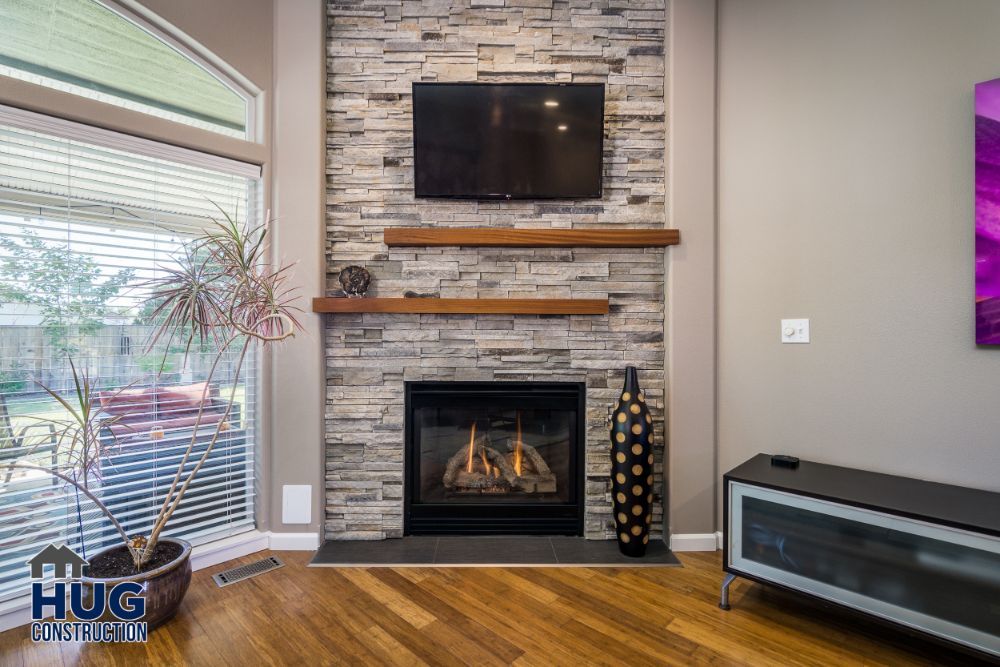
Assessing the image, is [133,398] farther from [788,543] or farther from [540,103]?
[788,543]

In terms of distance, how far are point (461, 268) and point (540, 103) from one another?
3.17ft

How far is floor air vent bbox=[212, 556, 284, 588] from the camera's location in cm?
A: 196

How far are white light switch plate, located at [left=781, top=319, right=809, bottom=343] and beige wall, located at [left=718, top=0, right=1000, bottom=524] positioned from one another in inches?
1.4

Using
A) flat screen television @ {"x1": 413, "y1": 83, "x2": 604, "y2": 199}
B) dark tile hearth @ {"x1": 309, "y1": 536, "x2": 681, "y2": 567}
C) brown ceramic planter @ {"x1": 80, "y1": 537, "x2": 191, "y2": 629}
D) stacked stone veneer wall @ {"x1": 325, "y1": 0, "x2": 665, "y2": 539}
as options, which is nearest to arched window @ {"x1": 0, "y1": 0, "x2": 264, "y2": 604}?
brown ceramic planter @ {"x1": 80, "y1": 537, "x2": 191, "y2": 629}

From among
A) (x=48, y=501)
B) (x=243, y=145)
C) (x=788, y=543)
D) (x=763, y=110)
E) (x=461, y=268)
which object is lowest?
(x=788, y=543)

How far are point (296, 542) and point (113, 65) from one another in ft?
7.85

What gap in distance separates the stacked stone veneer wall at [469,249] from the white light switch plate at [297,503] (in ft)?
0.41

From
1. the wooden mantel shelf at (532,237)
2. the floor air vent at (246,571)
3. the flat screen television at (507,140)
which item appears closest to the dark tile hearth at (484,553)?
the floor air vent at (246,571)

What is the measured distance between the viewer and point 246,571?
6.66 ft

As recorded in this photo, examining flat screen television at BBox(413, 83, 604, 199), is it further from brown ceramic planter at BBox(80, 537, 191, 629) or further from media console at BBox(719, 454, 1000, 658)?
brown ceramic planter at BBox(80, 537, 191, 629)

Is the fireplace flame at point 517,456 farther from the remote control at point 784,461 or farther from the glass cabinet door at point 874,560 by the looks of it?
the remote control at point 784,461

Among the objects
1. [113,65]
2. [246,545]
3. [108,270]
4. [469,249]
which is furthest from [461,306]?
[113,65]

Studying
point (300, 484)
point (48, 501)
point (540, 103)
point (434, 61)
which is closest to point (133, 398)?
point (48, 501)

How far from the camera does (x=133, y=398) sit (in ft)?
6.29
